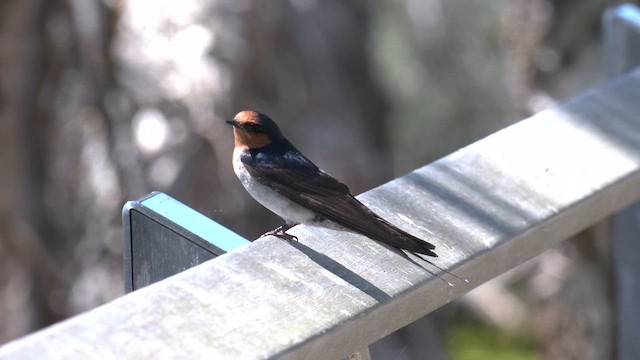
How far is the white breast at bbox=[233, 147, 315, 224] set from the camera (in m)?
3.55

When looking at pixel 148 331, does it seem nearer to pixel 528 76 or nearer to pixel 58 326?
pixel 58 326

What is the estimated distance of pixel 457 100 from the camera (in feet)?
36.7

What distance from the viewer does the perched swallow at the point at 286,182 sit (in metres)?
3.03

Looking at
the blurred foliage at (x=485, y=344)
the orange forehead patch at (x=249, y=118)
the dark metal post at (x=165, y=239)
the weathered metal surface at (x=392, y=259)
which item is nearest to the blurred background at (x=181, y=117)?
the orange forehead patch at (x=249, y=118)

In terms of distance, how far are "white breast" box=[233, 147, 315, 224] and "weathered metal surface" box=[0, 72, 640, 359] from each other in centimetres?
80

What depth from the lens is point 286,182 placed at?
3652 mm

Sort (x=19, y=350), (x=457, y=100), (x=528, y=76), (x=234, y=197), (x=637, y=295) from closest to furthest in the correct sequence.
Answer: (x=19, y=350) → (x=637, y=295) → (x=528, y=76) → (x=234, y=197) → (x=457, y=100)

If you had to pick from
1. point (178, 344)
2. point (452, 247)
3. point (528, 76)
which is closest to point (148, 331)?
point (178, 344)

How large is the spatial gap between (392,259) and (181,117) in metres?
4.21

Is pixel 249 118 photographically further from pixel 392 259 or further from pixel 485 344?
pixel 485 344

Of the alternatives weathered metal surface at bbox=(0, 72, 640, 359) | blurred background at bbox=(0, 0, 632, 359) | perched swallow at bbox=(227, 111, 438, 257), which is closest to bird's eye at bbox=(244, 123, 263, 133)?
perched swallow at bbox=(227, 111, 438, 257)

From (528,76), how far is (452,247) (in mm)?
3791

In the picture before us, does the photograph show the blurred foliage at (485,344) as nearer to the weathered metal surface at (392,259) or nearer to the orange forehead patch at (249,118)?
the orange forehead patch at (249,118)

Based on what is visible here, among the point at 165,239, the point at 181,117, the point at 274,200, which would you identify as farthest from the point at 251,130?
the point at 181,117
